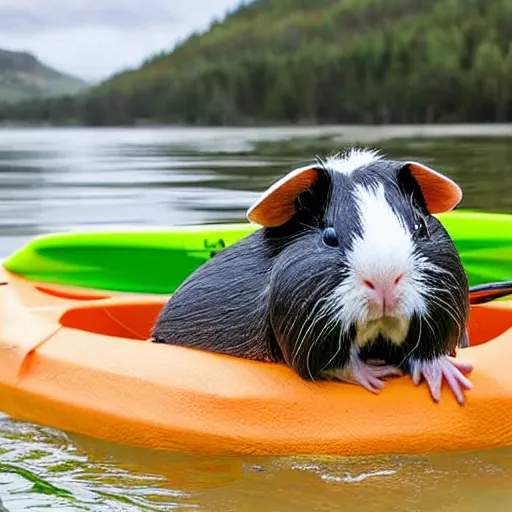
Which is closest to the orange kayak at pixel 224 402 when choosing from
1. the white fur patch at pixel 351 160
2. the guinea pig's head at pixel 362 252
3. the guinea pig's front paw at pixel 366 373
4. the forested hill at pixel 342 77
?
the guinea pig's front paw at pixel 366 373

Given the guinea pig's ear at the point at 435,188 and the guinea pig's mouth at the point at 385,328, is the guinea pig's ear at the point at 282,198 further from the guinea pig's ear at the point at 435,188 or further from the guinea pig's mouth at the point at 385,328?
the guinea pig's mouth at the point at 385,328

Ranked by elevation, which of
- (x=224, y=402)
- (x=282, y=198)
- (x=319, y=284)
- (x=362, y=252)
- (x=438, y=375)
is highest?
(x=282, y=198)

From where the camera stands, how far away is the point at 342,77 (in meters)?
48.5

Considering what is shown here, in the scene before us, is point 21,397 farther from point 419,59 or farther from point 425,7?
point 425,7

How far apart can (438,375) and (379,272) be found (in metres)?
0.66

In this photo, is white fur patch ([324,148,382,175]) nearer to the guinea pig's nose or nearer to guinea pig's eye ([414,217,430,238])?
guinea pig's eye ([414,217,430,238])

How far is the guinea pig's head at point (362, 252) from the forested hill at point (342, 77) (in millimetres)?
38220

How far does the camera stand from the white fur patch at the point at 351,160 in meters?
3.86

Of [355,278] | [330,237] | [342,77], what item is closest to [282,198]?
[330,237]

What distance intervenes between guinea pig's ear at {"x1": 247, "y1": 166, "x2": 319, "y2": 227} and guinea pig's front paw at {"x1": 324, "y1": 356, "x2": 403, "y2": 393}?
53 cm

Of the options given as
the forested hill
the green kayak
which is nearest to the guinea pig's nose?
the green kayak

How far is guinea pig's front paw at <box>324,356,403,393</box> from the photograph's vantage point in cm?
383

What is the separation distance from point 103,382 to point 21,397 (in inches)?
16.4

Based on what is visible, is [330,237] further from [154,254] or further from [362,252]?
[154,254]
